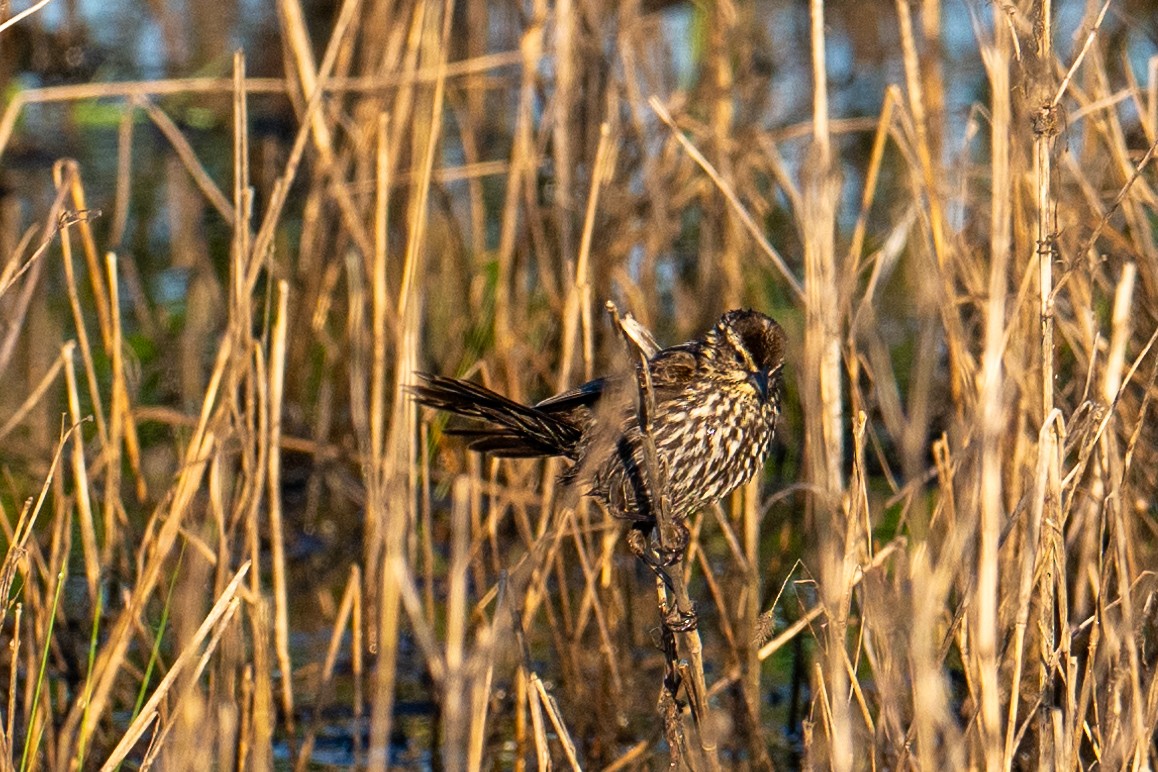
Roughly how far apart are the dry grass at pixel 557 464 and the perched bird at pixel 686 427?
0.16 m

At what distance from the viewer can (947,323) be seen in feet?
12.1

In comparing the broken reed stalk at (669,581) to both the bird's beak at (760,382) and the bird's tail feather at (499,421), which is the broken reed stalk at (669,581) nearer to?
the bird's tail feather at (499,421)

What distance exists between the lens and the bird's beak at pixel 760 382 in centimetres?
385

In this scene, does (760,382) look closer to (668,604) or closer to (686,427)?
(686,427)

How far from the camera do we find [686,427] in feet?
12.4

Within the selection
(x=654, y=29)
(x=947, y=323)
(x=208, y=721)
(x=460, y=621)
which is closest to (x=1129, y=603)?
(x=947, y=323)

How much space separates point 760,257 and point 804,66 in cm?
375

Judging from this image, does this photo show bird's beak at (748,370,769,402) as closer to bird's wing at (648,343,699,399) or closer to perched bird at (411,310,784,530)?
perched bird at (411,310,784,530)

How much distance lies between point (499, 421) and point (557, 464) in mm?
1184

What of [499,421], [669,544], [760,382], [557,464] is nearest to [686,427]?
[760,382]

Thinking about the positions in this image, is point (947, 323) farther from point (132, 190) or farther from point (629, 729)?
point (132, 190)

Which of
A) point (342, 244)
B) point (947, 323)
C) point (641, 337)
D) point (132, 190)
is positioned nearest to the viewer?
point (641, 337)

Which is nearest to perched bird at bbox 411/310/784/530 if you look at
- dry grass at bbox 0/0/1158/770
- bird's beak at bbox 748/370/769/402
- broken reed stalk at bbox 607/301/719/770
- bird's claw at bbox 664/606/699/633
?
bird's beak at bbox 748/370/769/402

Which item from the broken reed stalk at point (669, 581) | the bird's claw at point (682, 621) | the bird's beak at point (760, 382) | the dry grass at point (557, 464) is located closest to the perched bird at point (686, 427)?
the bird's beak at point (760, 382)
